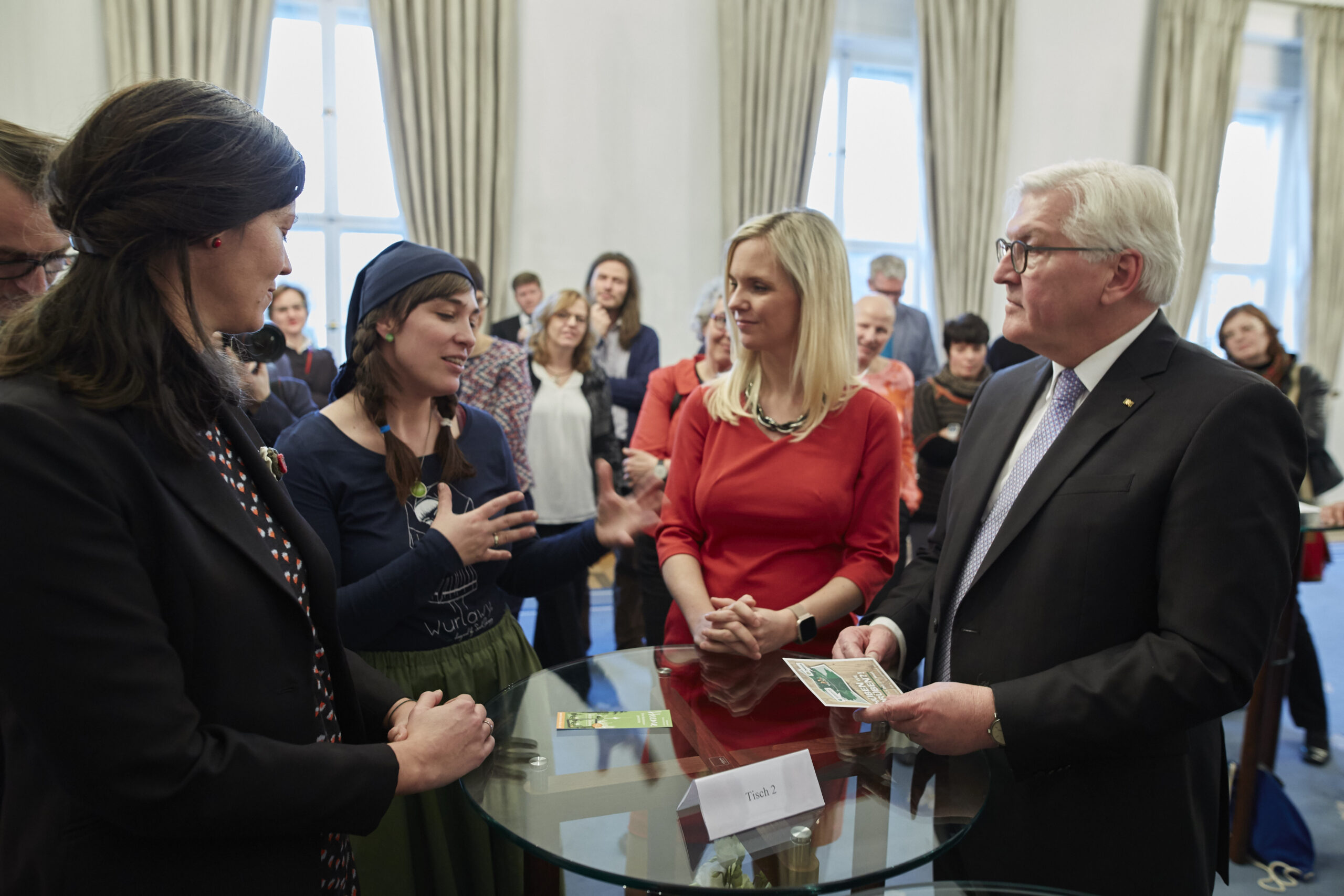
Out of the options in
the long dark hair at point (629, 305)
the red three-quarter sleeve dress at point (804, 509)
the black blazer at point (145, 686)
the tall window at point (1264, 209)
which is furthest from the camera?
the tall window at point (1264, 209)

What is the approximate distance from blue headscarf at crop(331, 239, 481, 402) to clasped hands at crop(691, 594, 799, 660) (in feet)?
3.17

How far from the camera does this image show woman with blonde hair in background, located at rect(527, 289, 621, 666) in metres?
3.93

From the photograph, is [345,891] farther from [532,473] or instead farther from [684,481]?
[532,473]

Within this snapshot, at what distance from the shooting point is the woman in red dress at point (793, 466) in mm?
1989

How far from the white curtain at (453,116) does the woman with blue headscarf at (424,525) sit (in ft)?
15.3

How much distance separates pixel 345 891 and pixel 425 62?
20.6ft

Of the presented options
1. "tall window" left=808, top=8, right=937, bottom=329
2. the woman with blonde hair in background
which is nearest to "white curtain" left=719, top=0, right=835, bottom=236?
"tall window" left=808, top=8, right=937, bottom=329

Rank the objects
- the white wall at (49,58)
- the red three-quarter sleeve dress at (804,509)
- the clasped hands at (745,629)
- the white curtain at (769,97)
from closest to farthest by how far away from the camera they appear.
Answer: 1. the clasped hands at (745,629)
2. the red three-quarter sleeve dress at (804,509)
3. the white wall at (49,58)
4. the white curtain at (769,97)

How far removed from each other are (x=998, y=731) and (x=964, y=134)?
286 inches

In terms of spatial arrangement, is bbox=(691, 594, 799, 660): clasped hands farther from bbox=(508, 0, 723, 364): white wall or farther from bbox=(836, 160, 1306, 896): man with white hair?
bbox=(508, 0, 723, 364): white wall

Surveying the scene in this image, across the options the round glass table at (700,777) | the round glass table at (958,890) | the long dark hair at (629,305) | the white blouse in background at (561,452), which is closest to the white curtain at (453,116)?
the long dark hair at (629,305)

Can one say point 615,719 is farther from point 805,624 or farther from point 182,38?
point 182,38

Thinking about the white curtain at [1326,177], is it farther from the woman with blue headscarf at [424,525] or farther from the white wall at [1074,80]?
the woman with blue headscarf at [424,525]

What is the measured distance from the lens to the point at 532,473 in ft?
12.9
